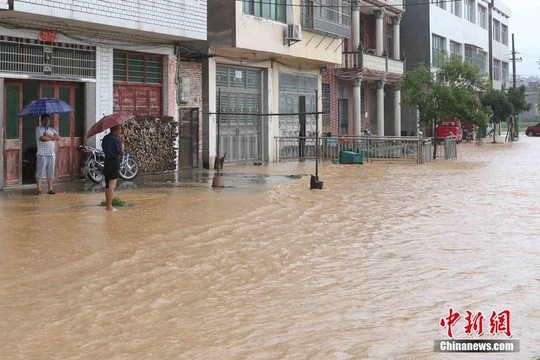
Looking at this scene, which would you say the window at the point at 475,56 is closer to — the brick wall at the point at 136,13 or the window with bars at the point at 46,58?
the brick wall at the point at 136,13

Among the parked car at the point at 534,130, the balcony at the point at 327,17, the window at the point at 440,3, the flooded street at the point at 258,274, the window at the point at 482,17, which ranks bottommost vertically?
the flooded street at the point at 258,274

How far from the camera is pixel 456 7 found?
189 ft

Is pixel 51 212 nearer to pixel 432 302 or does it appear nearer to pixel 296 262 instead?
pixel 296 262

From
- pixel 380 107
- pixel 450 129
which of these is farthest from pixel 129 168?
pixel 450 129

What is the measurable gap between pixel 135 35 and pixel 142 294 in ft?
46.7

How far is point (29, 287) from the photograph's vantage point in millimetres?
8891

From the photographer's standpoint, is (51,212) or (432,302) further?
(51,212)

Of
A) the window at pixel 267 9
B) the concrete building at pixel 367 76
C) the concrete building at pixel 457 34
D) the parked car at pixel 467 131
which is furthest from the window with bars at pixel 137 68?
the parked car at pixel 467 131

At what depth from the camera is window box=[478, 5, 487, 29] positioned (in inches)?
2576

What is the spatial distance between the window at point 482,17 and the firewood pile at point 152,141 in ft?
153

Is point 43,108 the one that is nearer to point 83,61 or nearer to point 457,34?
point 83,61

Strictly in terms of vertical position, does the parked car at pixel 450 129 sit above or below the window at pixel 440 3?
below

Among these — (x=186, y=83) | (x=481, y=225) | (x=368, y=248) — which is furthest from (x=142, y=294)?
(x=186, y=83)

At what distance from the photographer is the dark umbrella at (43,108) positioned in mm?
17531
